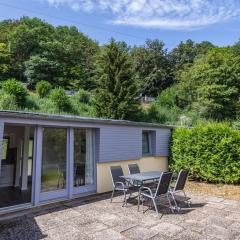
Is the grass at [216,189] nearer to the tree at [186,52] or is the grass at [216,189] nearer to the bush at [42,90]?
the bush at [42,90]

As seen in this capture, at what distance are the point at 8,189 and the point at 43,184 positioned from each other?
8.11 feet

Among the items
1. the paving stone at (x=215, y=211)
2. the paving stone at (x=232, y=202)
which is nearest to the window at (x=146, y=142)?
the paving stone at (x=232, y=202)

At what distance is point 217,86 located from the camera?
25828mm

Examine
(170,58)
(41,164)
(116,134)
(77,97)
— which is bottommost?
(41,164)

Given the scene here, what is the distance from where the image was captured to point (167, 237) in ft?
16.3

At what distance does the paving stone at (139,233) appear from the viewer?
4.97m

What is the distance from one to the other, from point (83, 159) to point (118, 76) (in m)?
14.4

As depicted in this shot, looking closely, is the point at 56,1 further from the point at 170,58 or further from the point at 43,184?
the point at 170,58

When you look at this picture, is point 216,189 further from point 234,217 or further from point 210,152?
point 234,217

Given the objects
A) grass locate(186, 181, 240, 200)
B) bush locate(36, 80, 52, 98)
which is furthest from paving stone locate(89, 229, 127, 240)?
bush locate(36, 80, 52, 98)

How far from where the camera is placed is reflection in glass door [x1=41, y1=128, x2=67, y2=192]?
7488mm

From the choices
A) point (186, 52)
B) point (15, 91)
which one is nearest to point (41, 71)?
point (15, 91)

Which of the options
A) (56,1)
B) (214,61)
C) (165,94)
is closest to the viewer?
(56,1)

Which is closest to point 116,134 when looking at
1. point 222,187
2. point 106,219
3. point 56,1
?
point 106,219
